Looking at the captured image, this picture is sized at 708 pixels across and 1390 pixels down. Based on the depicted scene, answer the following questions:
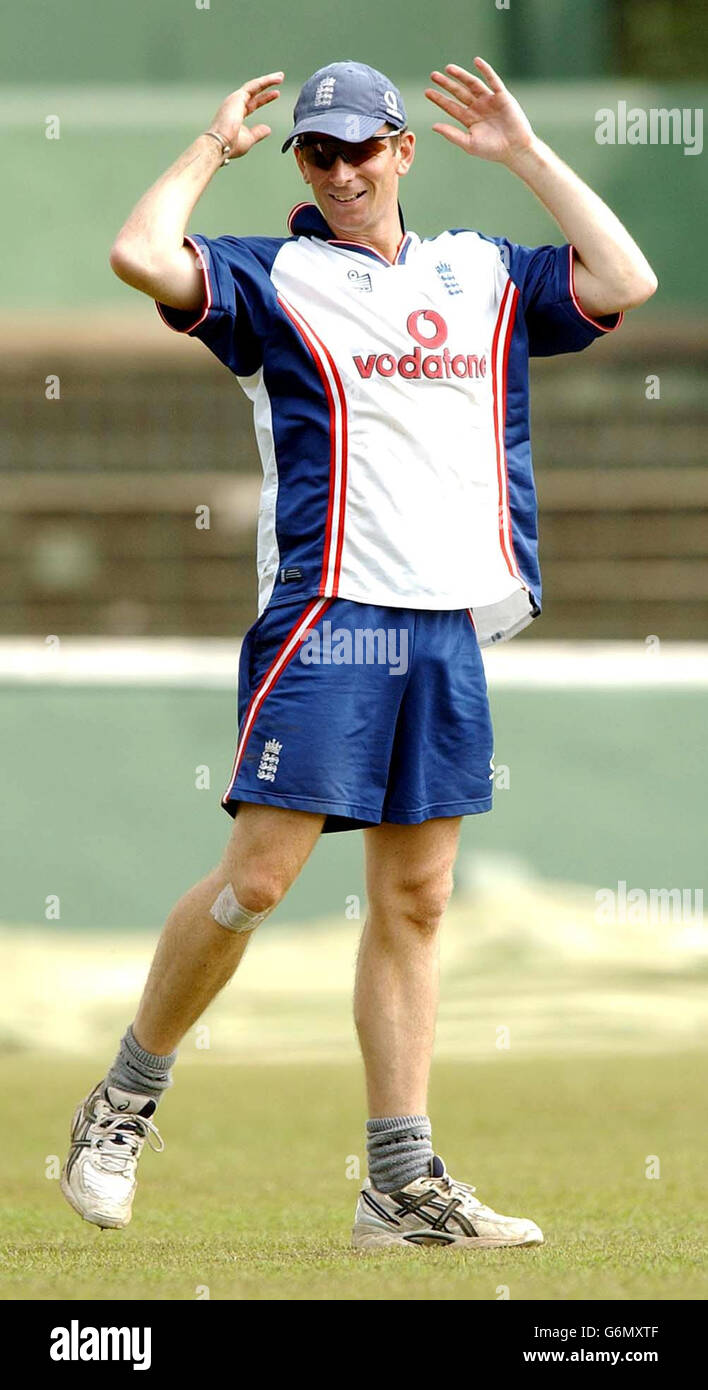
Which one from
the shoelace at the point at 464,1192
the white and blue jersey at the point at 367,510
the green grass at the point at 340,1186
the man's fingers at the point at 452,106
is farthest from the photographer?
the man's fingers at the point at 452,106

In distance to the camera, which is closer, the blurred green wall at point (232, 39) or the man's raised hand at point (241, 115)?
the man's raised hand at point (241, 115)

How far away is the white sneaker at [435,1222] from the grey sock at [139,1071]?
421 mm

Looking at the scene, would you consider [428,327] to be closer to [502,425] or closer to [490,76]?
A: [502,425]

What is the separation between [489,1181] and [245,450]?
4.55 meters

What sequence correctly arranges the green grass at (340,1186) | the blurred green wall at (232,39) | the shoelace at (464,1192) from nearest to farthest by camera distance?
the green grass at (340,1186) < the shoelace at (464,1192) < the blurred green wall at (232,39)

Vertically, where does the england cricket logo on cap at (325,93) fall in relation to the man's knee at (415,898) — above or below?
above

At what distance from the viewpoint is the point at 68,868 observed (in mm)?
7035

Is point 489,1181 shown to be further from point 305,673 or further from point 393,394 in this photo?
point 393,394

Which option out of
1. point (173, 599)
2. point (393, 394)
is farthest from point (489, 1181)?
point (173, 599)

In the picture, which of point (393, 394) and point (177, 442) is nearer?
point (393, 394)

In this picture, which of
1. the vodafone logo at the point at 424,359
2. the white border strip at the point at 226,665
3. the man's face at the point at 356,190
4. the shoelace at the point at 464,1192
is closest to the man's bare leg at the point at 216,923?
the shoelace at the point at 464,1192

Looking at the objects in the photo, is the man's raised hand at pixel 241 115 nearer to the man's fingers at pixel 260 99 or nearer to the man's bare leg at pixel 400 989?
the man's fingers at pixel 260 99

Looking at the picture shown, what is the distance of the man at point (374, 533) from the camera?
330 centimetres
